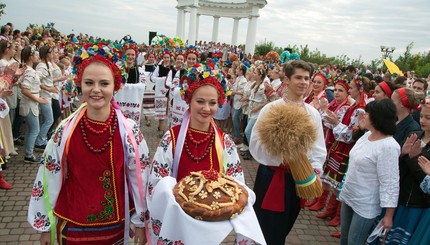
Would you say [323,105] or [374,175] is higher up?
[323,105]

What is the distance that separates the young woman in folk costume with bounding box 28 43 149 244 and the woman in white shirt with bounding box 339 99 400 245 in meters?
2.20

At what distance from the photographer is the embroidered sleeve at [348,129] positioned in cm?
469

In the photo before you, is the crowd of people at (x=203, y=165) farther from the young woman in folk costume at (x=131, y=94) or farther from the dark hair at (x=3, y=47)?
the young woman in folk costume at (x=131, y=94)

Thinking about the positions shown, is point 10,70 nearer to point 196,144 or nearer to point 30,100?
point 30,100

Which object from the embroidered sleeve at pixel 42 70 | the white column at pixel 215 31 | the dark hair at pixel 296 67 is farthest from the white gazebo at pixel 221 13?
the dark hair at pixel 296 67

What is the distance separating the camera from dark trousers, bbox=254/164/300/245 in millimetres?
3231

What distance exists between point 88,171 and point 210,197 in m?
1.06

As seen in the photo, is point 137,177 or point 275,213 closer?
point 137,177

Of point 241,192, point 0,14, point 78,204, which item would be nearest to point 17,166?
point 78,204

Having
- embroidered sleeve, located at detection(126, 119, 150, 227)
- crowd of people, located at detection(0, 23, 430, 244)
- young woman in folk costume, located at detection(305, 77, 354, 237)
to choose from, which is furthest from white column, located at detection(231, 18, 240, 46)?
Result: embroidered sleeve, located at detection(126, 119, 150, 227)

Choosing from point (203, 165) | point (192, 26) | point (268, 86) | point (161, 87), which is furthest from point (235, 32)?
point (203, 165)

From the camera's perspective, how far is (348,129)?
4.70m

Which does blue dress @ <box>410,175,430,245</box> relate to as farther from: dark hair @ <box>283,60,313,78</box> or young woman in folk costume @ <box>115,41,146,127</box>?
young woman in folk costume @ <box>115,41,146,127</box>

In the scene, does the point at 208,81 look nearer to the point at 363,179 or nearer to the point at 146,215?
the point at 146,215
